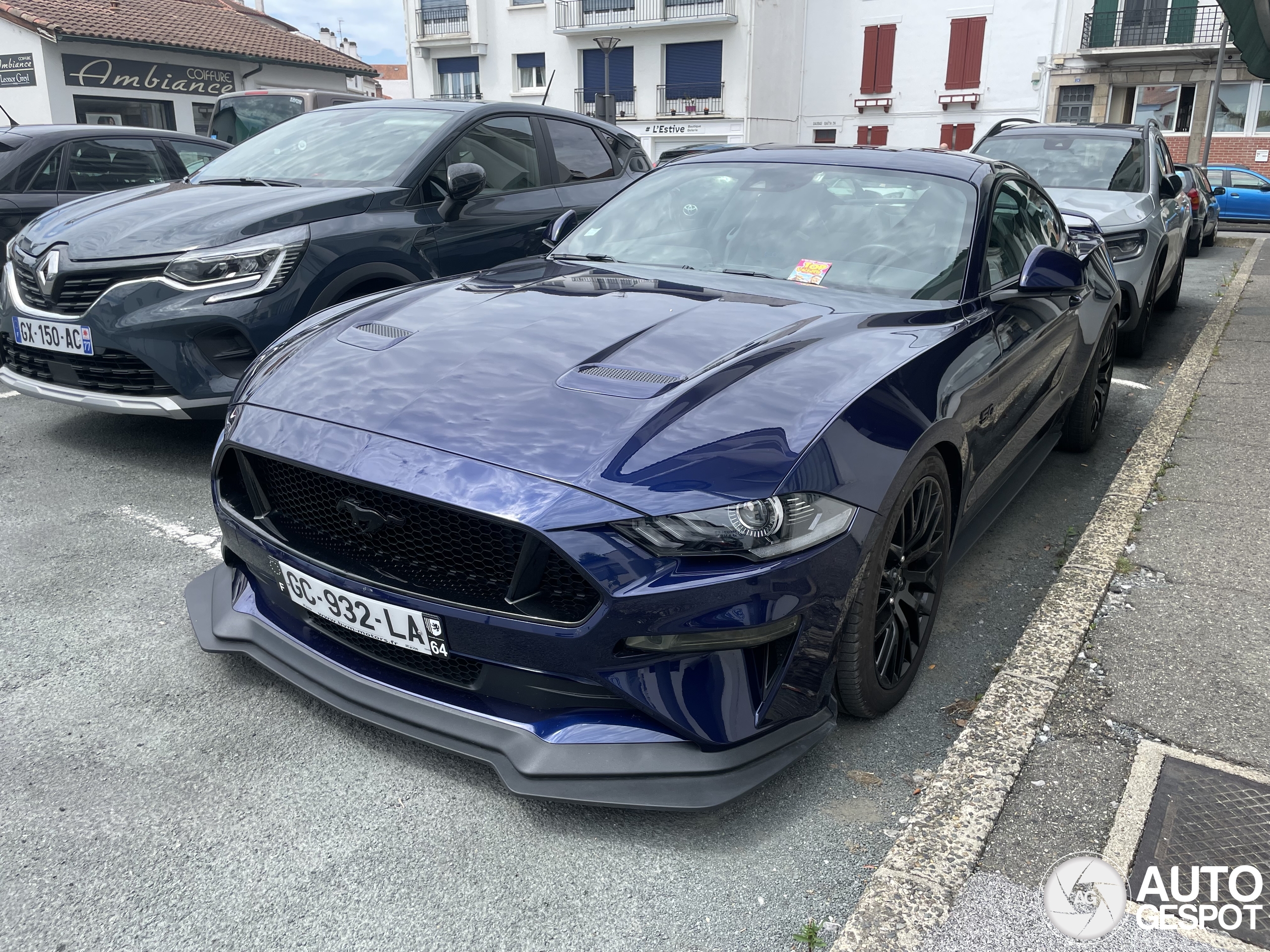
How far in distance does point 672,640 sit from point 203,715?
4.35ft

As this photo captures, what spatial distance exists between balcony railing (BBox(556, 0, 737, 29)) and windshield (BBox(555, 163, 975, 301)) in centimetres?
3663

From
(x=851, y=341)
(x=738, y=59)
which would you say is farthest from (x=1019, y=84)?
(x=851, y=341)

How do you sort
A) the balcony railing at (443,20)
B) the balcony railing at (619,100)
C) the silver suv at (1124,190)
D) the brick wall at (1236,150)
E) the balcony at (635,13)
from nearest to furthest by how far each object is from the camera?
the silver suv at (1124,190) → the brick wall at (1236,150) → the balcony at (635,13) → the balcony railing at (619,100) → the balcony railing at (443,20)

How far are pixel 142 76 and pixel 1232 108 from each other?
3250 cm

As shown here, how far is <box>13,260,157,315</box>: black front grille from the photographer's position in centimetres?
427

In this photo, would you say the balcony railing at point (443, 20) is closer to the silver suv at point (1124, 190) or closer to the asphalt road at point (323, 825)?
the silver suv at point (1124, 190)

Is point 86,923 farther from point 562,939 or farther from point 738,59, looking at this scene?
point 738,59

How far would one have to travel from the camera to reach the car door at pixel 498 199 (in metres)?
5.20

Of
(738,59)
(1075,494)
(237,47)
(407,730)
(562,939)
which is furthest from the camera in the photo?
(738,59)

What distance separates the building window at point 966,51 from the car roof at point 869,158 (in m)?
35.2

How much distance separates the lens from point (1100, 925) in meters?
1.98

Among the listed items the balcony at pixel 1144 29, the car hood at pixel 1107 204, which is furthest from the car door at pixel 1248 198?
the car hood at pixel 1107 204

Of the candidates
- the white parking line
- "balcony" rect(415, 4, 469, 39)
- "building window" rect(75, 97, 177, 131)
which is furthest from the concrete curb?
"balcony" rect(415, 4, 469, 39)

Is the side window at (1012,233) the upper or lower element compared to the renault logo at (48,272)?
upper
